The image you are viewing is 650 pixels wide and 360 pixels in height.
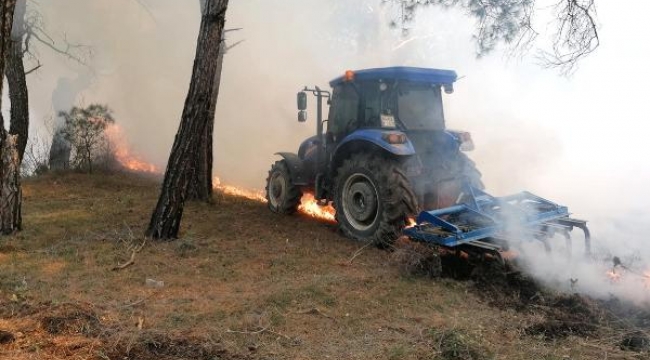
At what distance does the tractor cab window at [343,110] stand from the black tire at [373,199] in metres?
0.65

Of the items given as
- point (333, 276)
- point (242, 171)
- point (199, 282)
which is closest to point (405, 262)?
point (333, 276)

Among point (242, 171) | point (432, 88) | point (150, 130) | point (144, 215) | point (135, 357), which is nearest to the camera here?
point (135, 357)

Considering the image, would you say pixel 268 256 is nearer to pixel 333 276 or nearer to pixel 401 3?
pixel 333 276

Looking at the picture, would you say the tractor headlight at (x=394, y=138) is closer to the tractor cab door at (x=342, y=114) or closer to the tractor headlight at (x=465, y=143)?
the tractor cab door at (x=342, y=114)

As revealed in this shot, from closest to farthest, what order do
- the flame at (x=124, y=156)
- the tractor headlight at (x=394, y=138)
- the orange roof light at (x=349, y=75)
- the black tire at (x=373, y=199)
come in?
the black tire at (x=373, y=199) → the tractor headlight at (x=394, y=138) → the orange roof light at (x=349, y=75) → the flame at (x=124, y=156)

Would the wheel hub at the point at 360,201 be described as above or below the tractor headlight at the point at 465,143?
below

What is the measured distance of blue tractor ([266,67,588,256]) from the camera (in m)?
5.62

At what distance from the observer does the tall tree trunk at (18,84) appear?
9.79 m

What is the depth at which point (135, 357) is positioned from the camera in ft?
10.3

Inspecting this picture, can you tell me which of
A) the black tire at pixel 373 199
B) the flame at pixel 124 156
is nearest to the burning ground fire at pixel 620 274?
the black tire at pixel 373 199

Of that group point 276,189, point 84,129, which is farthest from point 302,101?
point 84,129

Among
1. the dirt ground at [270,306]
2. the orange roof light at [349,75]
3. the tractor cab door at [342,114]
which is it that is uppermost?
the orange roof light at [349,75]

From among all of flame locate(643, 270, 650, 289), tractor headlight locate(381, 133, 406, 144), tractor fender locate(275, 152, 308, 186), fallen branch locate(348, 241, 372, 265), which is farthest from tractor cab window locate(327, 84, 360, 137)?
flame locate(643, 270, 650, 289)

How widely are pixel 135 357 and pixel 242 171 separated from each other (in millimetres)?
13626
